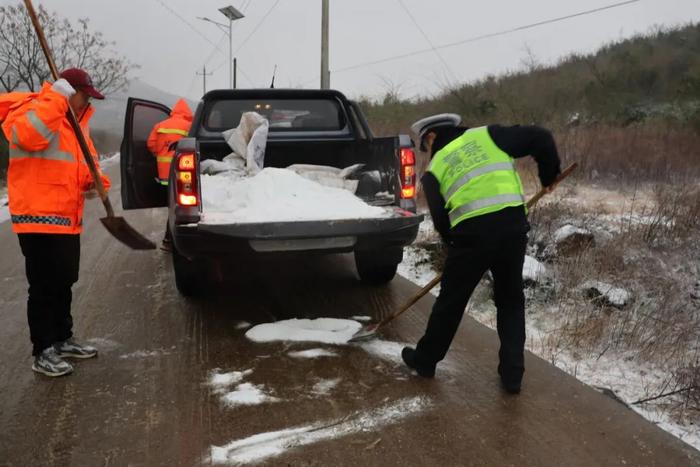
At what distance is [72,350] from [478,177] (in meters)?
2.67

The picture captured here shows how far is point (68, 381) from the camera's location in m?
3.20

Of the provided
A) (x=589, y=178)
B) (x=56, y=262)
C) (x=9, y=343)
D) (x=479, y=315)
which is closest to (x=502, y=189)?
(x=479, y=315)

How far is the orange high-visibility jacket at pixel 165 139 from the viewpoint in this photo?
5306mm

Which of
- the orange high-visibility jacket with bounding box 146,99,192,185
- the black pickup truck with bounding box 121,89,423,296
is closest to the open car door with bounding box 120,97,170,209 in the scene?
the black pickup truck with bounding box 121,89,423,296

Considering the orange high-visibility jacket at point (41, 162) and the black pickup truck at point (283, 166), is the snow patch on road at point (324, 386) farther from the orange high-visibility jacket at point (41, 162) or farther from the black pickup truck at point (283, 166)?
the orange high-visibility jacket at point (41, 162)

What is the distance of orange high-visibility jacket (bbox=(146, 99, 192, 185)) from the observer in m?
5.31

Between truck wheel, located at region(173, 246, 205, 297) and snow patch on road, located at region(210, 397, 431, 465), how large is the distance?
2.03 m

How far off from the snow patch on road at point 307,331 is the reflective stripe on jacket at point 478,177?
1.32 meters

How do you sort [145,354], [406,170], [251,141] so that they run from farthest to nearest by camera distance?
[251,141] < [406,170] < [145,354]

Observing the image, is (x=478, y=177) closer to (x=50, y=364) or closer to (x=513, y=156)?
(x=513, y=156)

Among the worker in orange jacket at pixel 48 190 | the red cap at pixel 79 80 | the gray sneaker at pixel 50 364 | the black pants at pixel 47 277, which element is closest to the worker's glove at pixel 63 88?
the worker in orange jacket at pixel 48 190

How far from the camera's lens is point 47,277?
3.21 metres

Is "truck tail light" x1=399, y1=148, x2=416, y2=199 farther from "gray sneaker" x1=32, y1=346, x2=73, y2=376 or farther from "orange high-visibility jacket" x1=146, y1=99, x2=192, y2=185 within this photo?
"gray sneaker" x1=32, y1=346, x2=73, y2=376

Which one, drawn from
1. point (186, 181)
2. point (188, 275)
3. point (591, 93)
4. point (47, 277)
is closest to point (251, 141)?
point (186, 181)
